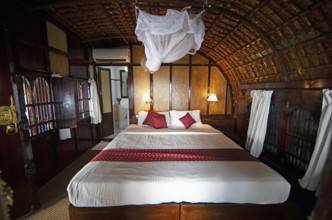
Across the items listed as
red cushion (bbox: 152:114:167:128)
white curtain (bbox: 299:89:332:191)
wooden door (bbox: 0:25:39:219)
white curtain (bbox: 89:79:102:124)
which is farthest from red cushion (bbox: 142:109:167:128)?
white curtain (bbox: 299:89:332:191)

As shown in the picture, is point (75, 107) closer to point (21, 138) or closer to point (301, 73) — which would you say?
point (21, 138)

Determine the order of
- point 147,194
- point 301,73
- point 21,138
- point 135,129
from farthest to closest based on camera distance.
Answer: point 135,129, point 301,73, point 21,138, point 147,194

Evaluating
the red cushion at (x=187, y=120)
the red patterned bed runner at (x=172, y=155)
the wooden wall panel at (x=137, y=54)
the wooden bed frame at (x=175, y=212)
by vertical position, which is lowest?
the wooden bed frame at (x=175, y=212)

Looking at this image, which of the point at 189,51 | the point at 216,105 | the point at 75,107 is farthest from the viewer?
the point at 216,105

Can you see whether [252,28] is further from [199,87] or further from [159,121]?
[159,121]

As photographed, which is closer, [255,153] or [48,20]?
[48,20]

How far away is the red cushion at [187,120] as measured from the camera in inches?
139

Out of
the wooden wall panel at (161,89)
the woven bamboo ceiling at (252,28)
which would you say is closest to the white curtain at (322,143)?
the woven bamboo ceiling at (252,28)

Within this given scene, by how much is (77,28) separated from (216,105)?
143 inches

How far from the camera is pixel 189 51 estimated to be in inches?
95.5

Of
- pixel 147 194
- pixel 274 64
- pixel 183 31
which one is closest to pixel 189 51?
pixel 183 31

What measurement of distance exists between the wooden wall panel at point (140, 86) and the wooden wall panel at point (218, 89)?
1.71m

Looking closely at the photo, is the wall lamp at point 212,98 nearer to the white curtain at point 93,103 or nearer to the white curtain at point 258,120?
the white curtain at point 258,120

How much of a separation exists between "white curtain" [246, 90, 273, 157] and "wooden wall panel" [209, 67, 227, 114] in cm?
114
